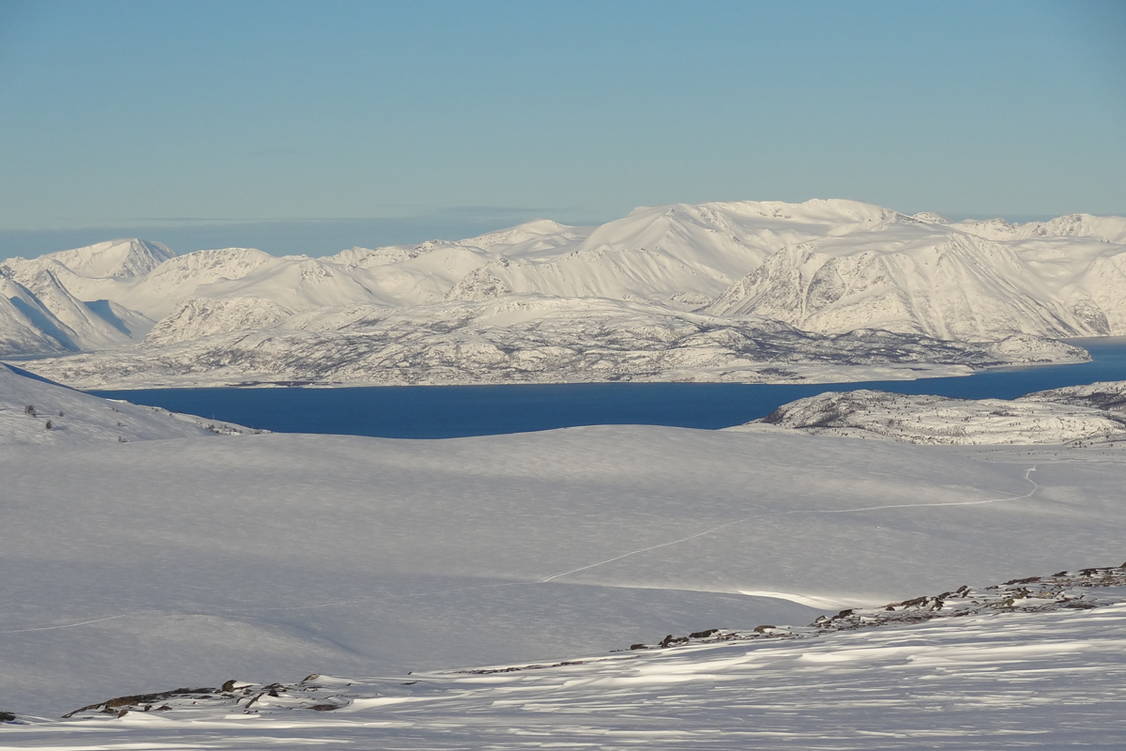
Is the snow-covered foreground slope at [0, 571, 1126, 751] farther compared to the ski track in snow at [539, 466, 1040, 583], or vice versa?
the ski track in snow at [539, 466, 1040, 583]

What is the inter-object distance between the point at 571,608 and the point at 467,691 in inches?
904

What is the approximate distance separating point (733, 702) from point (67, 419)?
346 ft

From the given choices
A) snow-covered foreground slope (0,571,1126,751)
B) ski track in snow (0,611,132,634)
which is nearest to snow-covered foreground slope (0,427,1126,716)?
ski track in snow (0,611,132,634)

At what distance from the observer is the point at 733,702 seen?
70.1 ft

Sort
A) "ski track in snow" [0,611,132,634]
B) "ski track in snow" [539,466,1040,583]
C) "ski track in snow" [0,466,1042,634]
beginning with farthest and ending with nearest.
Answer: "ski track in snow" [539,466,1040,583]
"ski track in snow" [0,466,1042,634]
"ski track in snow" [0,611,132,634]

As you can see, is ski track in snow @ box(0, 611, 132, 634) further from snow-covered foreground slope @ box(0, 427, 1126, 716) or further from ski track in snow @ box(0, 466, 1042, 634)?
snow-covered foreground slope @ box(0, 427, 1126, 716)

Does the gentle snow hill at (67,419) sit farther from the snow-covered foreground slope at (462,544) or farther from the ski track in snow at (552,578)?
the ski track in snow at (552,578)

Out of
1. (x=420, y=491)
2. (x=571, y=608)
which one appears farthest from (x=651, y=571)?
(x=420, y=491)

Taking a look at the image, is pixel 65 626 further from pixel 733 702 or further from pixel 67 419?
pixel 67 419

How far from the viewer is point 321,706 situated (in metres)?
23.5

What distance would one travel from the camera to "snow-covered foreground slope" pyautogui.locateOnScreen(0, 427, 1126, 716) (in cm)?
4219

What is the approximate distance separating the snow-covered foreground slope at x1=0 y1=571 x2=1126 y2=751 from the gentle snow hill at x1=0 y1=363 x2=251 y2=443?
8076 cm

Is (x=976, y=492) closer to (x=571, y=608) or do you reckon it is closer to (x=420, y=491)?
(x=420, y=491)

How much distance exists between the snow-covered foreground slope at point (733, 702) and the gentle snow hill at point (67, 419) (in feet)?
265
